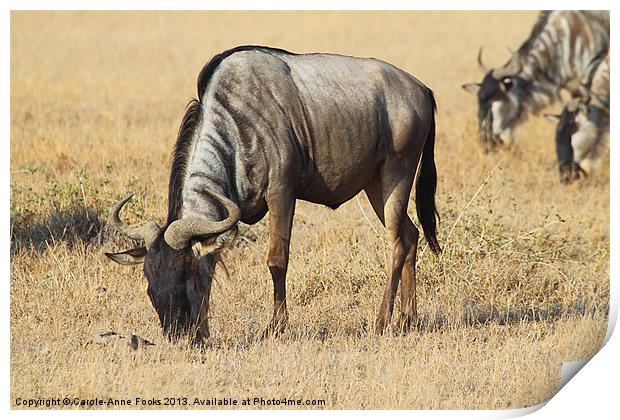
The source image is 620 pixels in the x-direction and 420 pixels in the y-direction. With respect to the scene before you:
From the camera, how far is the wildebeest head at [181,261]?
604 centimetres

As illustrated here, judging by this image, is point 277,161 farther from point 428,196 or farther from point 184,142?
point 428,196

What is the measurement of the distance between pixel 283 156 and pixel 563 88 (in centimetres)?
1058

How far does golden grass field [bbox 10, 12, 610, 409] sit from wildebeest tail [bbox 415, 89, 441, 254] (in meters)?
0.43

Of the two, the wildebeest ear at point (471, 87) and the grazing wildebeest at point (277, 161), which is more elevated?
the grazing wildebeest at point (277, 161)

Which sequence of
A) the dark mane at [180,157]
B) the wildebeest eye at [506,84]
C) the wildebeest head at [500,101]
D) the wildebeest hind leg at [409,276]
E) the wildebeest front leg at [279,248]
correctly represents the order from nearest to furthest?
the dark mane at [180,157], the wildebeest front leg at [279,248], the wildebeest hind leg at [409,276], the wildebeest head at [500,101], the wildebeest eye at [506,84]

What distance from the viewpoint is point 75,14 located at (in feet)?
72.3

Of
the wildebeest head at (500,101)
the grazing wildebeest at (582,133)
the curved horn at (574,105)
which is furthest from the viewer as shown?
the wildebeest head at (500,101)

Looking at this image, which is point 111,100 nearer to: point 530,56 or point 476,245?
point 530,56

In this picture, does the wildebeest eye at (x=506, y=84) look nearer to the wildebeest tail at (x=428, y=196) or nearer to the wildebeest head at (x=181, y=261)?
the wildebeest tail at (x=428, y=196)

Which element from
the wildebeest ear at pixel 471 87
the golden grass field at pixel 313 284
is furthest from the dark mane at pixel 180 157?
the wildebeest ear at pixel 471 87

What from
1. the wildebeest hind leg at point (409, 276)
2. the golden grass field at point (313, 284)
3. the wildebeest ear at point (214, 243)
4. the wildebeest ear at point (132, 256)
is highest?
the wildebeest ear at point (214, 243)

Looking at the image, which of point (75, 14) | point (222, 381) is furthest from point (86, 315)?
point (75, 14)

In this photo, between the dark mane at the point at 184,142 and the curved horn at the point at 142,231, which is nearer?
the curved horn at the point at 142,231

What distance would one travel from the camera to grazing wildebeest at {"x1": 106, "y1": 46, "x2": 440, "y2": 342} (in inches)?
242
